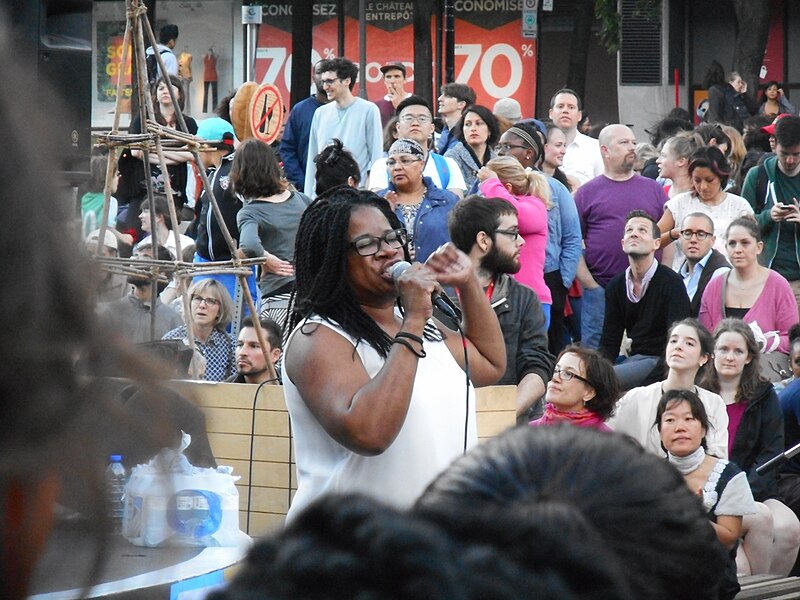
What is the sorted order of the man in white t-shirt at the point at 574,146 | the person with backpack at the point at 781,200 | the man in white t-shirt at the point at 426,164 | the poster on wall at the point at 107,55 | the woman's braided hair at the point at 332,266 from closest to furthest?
the woman's braided hair at the point at 332,266, the man in white t-shirt at the point at 426,164, the person with backpack at the point at 781,200, the man in white t-shirt at the point at 574,146, the poster on wall at the point at 107,55

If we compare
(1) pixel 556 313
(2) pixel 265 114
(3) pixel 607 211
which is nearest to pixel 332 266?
(1) pixel 556 313

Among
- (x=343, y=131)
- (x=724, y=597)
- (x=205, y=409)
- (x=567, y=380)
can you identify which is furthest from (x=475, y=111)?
(x=205, y=409)

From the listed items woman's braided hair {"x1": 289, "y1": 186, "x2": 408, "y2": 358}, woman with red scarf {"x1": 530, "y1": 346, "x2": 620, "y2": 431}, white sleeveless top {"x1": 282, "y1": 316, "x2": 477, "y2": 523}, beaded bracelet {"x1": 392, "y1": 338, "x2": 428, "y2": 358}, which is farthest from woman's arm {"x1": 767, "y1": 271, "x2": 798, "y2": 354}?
beaded bracelet {"x1": 392, "y1": 338, "x2": 428, "y2": 358}

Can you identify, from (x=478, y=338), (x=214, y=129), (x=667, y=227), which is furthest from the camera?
(x=214, y=129)

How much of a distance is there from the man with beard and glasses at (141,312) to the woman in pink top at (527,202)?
6.08 feet

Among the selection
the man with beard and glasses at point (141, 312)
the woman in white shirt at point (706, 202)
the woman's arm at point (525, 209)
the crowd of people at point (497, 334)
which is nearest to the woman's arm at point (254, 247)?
the crowd of people at point (497, 334)

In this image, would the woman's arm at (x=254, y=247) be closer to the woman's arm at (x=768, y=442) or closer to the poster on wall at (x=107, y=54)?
the woman's arm at (x=768, y=442)

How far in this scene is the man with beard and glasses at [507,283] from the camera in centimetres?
599

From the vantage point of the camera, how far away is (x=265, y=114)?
37.2ft

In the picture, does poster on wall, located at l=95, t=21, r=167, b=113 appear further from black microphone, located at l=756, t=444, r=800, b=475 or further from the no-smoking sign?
black microphone, located at l=756, t=444, r=800, b=475

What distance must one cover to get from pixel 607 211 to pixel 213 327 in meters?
2.70

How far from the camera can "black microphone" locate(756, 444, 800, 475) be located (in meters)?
6.52

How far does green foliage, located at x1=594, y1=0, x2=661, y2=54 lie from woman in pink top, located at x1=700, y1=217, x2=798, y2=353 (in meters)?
17.9

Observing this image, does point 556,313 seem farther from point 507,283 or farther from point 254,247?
point 507,283
